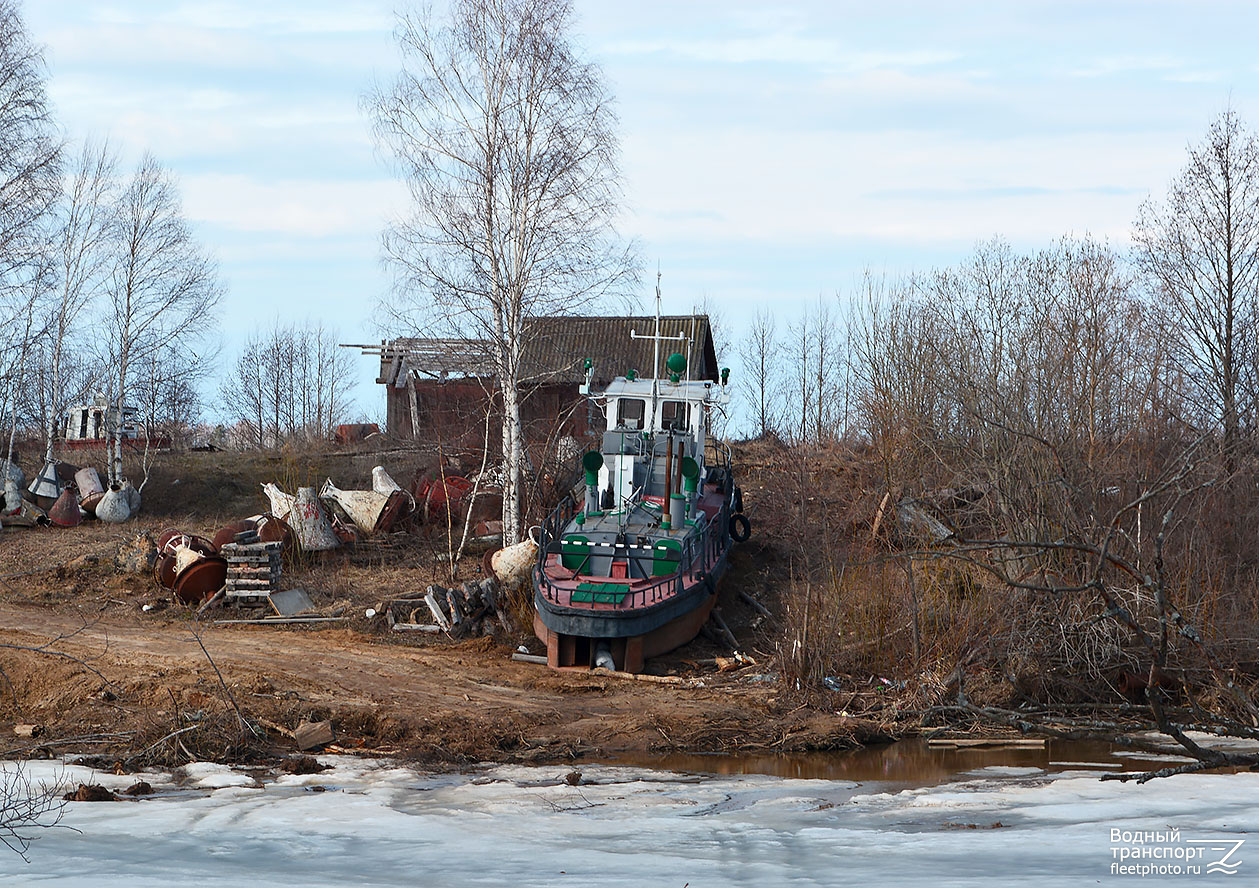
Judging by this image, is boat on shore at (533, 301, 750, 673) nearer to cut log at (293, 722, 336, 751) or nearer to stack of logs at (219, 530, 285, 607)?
cut log at (293, 722, 336, 751)

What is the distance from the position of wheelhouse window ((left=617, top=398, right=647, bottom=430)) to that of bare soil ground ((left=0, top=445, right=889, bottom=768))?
3.28 m

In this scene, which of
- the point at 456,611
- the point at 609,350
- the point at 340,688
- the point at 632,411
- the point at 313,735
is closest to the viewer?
the point at 313,735

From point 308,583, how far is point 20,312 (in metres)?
6.78

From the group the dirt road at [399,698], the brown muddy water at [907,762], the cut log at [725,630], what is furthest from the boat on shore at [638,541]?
the brown muddy water at [907,762]

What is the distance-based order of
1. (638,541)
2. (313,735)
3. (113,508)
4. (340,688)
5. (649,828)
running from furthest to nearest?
(113,508) → (638,541) → (340,688) → (313,735) → (649,828)

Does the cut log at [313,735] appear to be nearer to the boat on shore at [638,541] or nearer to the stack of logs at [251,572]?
the boat on shore at [638,541]

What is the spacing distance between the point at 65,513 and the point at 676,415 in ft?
43.6

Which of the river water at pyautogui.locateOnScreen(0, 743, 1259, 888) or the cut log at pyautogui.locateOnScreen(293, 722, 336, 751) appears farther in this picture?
the cut log at pyautogui.locateOnScreen(293, 722, 336, 751)

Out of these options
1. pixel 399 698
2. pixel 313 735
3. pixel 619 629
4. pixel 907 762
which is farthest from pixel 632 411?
pixel 313 735

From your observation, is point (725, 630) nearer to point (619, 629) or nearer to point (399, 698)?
point (619, 629)

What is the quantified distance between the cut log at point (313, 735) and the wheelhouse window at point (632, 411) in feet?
30.2

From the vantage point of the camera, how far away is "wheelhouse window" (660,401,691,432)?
65.5 ft

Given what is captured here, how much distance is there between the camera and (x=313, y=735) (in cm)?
1123

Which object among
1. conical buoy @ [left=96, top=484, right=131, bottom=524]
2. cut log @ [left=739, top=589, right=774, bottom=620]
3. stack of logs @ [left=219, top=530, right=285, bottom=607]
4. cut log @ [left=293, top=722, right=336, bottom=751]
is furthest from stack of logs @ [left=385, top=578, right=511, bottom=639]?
conical buoy @ [left=96, top=484, right=131, bottom=524]
